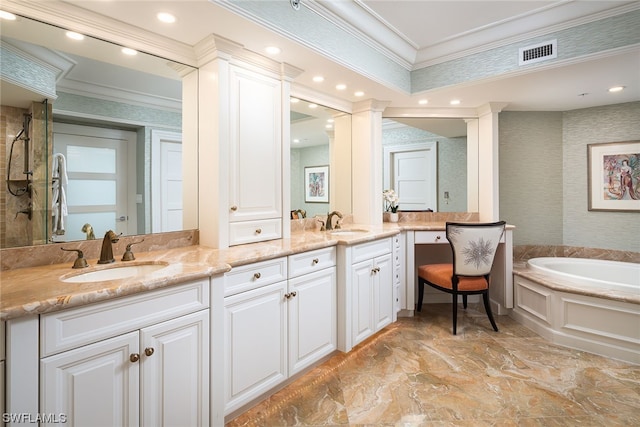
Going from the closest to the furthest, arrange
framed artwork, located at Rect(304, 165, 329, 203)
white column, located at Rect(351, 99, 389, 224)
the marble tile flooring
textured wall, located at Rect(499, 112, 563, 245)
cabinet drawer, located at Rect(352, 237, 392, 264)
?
the marble tile flooring
cabinet drawer, located at Rect(352, 237, 392, 264)
framed artwork, located at Rect(304, 165, 329, 203)
white column, located at Rect(351, 99, 389, 224)
textured wall, located at Rect(499, 112, 563, 245)

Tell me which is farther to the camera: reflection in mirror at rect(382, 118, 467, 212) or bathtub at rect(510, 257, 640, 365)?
reflection in mirror at rect(382, 118, 467, 212)

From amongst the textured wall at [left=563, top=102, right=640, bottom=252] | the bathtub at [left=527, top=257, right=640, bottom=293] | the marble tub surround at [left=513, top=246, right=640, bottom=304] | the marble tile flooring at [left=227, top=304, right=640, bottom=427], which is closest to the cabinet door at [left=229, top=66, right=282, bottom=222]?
the marble tile flooring at [left=227, top=304, right=640, bottom=427]

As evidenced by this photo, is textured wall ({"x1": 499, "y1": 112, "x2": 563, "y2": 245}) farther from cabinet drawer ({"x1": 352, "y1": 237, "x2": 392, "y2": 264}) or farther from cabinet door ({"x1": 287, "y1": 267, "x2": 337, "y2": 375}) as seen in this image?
cabinet door ({"x1": 287, "y1": 267, "x2": 337, "y2": 375})

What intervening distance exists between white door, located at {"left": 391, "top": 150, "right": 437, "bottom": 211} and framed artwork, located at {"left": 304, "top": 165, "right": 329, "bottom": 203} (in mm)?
944

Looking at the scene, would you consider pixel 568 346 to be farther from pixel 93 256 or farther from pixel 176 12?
pixel 176 12

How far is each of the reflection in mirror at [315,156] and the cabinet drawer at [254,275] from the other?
1.08 meters

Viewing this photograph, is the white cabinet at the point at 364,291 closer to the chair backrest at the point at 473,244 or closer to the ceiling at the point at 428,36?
the chair backrest at the point at 473,244

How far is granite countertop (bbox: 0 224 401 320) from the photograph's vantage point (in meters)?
1.06

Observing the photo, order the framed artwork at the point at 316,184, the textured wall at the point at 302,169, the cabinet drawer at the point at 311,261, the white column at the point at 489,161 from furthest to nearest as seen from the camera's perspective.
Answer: the white column at the point at 489,161, the framed artwork at the point at 316,184, the textured wall at the point at 302,169, the cabinet drawer at the point at 311,261

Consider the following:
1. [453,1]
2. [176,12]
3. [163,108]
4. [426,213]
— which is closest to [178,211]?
[163,108]

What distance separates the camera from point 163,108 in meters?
2.09

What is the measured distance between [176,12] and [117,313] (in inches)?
60.2

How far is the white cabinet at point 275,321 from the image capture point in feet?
5.57

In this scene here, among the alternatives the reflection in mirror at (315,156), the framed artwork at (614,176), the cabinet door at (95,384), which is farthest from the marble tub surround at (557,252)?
the cabinet door at (95,384)
